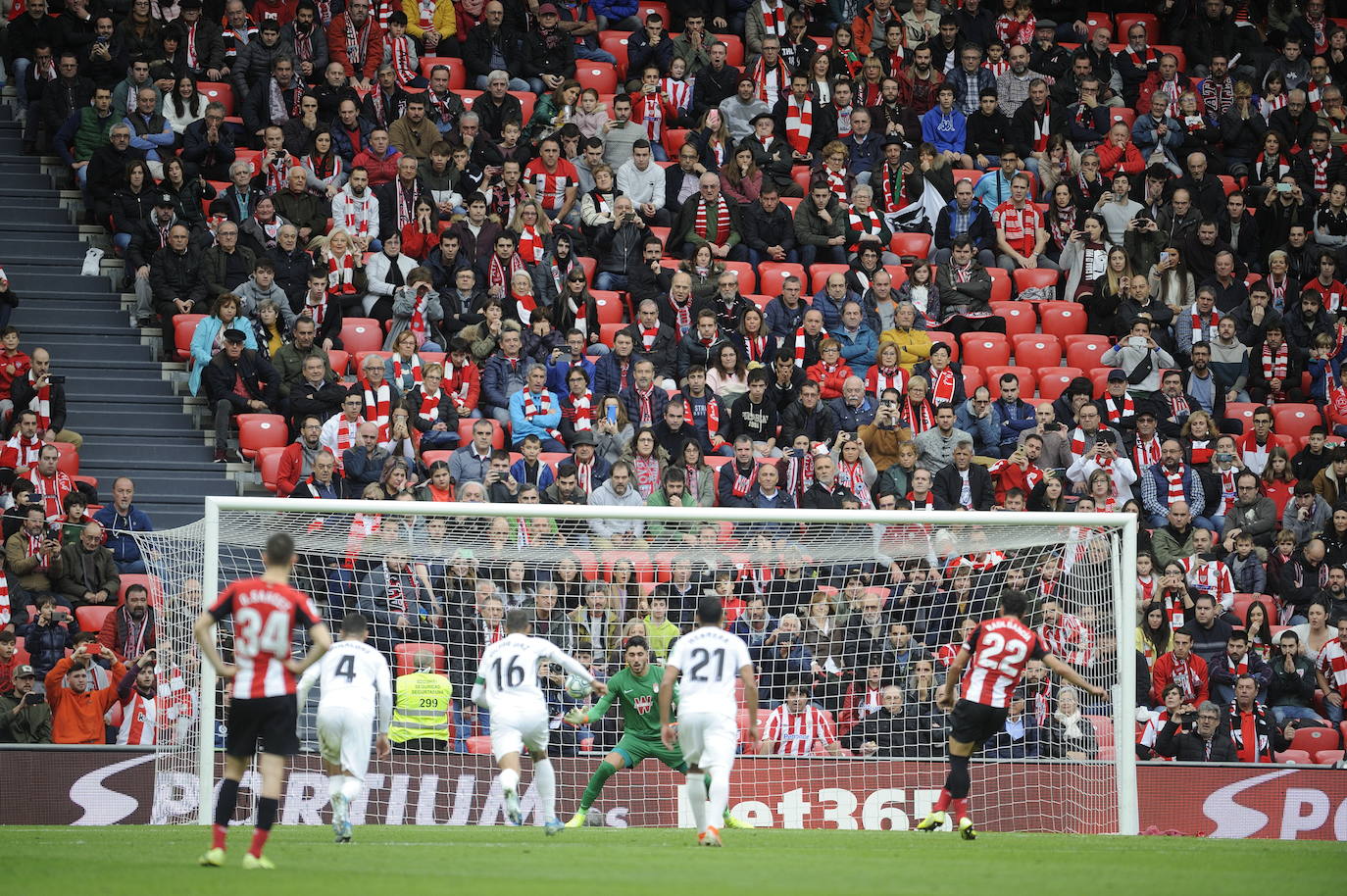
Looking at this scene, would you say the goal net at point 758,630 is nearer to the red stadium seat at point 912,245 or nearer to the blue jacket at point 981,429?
the blue jacket at point 981,429

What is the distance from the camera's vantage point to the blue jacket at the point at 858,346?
754 inches

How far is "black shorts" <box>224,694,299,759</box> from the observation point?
928 cm

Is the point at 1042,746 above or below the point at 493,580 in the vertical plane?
below

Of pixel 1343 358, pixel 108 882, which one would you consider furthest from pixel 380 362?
pixel 1343 358

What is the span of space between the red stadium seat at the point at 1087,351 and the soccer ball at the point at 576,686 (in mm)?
8089

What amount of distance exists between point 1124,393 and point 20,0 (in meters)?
13.7

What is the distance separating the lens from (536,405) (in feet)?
57.4

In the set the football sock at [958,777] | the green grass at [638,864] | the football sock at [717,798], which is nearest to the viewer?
the green grass at [638,864]

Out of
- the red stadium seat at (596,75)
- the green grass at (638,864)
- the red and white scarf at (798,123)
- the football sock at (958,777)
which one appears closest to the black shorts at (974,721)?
the football sock at (958,777)

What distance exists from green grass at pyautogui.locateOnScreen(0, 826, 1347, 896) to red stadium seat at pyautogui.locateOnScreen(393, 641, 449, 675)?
81.2 inches

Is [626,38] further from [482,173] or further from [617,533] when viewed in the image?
[617,533]

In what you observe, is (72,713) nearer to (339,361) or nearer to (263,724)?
(339,361)

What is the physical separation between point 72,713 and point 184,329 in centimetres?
478

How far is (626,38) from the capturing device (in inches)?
900
